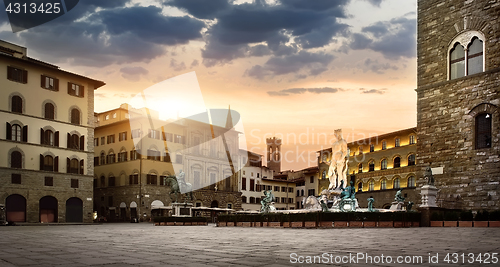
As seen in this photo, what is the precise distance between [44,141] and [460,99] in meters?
36.1

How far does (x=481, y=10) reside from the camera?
25781mm

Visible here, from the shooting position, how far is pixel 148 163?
2217 inches

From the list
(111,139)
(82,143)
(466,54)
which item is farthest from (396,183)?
(82,143)

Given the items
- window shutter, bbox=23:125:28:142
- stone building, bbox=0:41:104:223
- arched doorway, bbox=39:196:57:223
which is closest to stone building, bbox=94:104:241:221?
stone building, bbox=0:41:104:223

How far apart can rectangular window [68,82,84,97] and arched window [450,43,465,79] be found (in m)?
35.7

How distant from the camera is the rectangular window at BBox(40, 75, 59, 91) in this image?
44.3m

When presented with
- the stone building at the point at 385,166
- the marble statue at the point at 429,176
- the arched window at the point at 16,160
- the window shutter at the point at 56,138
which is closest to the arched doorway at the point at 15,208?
the arched window at the point at 16,160

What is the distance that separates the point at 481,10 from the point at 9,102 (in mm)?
37705

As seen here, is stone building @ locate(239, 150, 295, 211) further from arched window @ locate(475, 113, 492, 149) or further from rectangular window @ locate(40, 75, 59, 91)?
arched window @ locate(475, 113, 492, 149)

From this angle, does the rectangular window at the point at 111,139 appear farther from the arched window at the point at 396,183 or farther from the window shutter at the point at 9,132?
the arched window at the point at 396,183

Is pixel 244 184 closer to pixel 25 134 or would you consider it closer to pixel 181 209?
pixel 181 209

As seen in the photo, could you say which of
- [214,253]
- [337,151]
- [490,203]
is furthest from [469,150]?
[214,253]

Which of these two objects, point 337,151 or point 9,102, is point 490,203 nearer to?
point 337,151

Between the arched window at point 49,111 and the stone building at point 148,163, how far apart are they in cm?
1190
